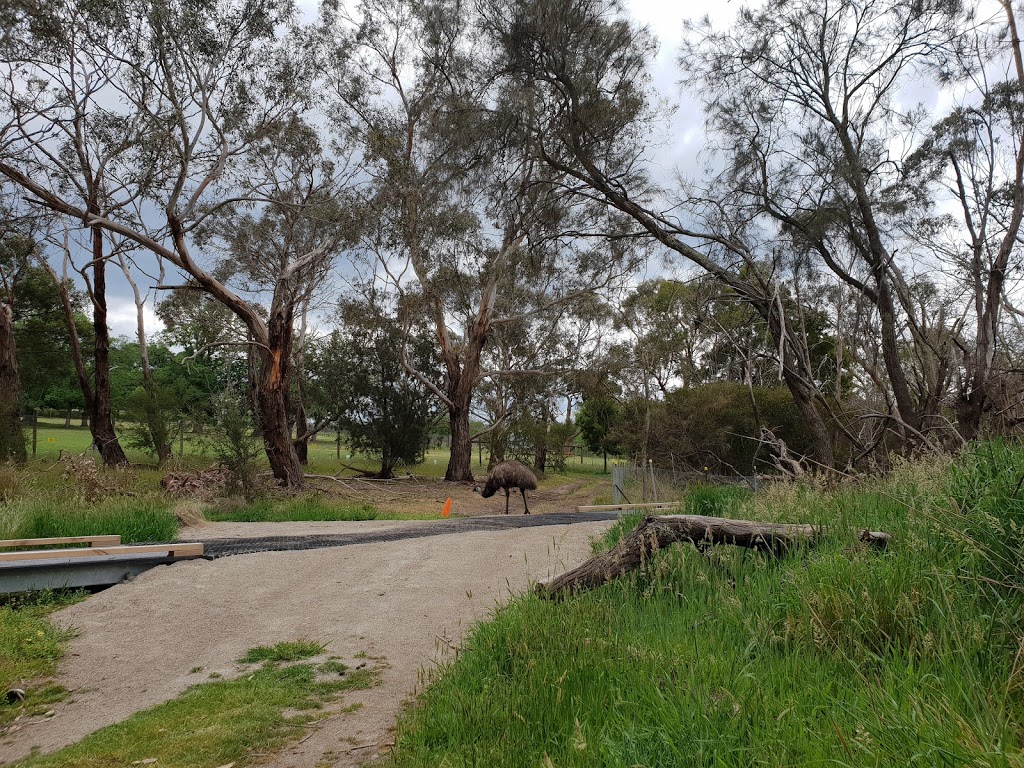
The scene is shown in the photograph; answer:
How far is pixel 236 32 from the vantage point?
17.0 meters

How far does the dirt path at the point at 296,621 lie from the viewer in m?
3.81

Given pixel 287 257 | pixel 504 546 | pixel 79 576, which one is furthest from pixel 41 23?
pixel 504 546

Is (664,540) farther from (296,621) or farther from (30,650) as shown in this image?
(30,650)

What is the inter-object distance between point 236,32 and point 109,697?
672 inches

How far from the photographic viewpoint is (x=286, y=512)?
526 inches

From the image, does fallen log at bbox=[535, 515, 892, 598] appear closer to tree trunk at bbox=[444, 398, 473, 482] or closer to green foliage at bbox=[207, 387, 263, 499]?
green foliage at bbox=[207, 387, 263, 499]

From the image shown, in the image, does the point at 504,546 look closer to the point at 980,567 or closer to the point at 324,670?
the point at 324,670

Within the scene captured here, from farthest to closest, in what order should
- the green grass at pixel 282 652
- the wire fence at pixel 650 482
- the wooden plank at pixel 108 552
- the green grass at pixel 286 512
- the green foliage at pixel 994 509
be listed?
the wire fence at pixel 650 482
the green grass at pixel 286 512
the wooden plank at pixel 108 552
the green grass at pixel 282 652
the green foliage at pixel 994 509

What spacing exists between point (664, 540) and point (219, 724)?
10.1ft

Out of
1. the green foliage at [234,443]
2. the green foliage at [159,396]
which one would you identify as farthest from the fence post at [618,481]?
the green foliage at [159,396]

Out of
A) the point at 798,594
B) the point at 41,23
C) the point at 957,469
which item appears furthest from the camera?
the point at 41,23

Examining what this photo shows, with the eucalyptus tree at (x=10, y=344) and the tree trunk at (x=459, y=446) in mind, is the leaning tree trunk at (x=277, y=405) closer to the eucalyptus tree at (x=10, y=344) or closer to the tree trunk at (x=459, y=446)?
the eucalyptus tree at (x=10, y=344)

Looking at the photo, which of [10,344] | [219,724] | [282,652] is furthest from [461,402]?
[219,724]

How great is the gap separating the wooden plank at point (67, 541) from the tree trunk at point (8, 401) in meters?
11.7
